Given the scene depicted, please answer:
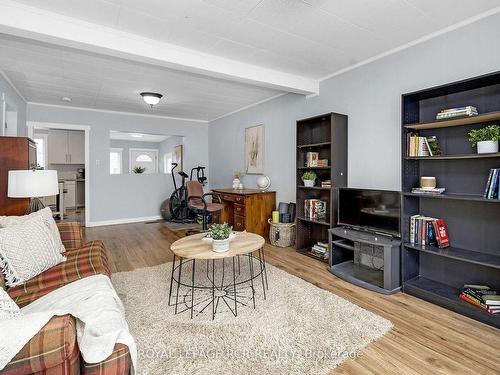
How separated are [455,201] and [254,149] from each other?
341 cm

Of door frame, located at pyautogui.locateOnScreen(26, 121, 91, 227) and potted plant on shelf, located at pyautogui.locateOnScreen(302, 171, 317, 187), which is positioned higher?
door frame, located at pyautogui.locateOnScreen(26, 121, 91, 227)

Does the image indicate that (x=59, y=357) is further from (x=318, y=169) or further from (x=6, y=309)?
(x=318, y=169)

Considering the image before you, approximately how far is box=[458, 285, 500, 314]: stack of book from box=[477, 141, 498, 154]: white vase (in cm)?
114

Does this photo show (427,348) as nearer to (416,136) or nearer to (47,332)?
(416,136)

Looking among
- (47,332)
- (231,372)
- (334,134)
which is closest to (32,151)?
(47,332)

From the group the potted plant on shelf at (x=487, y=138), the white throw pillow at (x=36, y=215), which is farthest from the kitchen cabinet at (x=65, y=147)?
the potted plant on shelf at (x=487, y=138)

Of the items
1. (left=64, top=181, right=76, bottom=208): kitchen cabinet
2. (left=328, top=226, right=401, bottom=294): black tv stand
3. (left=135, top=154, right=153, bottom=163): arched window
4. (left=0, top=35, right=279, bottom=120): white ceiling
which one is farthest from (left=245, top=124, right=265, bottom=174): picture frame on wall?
(left=135, top=154, right=153, bottom=163): arched window

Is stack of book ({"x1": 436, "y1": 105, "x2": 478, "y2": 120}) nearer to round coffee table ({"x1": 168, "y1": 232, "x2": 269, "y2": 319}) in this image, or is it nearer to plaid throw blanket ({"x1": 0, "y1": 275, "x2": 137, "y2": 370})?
round coffee table ({"x1": 168, "y1": 232, "x2": 269, "y2": 319})

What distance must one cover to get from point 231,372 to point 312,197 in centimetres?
285

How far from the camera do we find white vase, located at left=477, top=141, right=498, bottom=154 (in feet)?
7.09

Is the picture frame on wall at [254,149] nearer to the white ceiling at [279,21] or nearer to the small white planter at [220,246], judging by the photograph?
the white ceiling at [279,21]

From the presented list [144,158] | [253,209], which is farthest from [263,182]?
[144,158]

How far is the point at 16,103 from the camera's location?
444cm

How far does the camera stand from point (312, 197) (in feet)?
13.4
